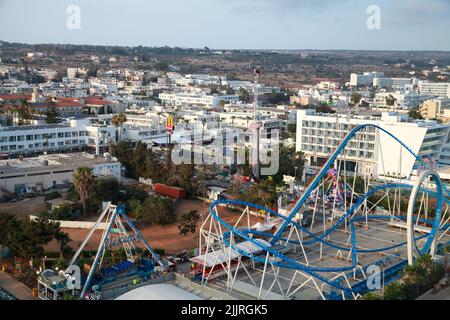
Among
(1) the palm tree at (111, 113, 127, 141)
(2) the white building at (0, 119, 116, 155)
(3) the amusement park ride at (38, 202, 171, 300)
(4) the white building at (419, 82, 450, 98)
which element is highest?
(4) the white building at (419, 82, 450, 98)

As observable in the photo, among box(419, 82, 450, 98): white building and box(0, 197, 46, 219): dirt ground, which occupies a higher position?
box(419, 82, 450, 98): white building

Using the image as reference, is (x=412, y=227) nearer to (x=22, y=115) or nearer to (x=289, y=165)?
(x=289, y=165)

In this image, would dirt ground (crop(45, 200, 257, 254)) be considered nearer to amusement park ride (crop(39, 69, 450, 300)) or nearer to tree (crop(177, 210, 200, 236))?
tree (crop(177, 210, 200, 236))

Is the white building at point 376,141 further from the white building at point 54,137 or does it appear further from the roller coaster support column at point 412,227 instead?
the white building at point 54,137

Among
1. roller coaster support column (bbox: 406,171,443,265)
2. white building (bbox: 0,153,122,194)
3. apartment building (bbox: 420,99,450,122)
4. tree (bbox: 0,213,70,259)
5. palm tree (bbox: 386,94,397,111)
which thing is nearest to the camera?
roller coaster support column (bbox: 406,171,443,265)
